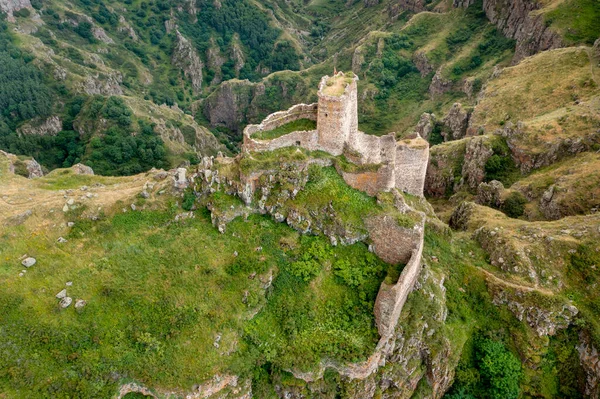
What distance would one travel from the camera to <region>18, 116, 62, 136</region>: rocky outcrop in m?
94.8

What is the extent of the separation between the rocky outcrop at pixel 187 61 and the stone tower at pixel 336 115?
142 m

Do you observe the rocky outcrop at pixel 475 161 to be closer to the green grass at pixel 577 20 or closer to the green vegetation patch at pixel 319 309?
the green vegetation patch at pixel 319 309

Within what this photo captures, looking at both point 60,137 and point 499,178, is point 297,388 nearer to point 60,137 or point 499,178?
point 499,178

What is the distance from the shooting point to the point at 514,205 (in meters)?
49.2

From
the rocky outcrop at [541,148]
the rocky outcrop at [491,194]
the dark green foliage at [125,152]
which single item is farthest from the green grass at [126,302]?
the dark green foliage at [125,152]

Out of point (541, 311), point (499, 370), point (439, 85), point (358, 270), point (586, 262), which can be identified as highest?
point (586, 262)

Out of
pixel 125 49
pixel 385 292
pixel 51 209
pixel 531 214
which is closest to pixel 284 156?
pixel 385 292

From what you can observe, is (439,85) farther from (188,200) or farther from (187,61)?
(187,61)

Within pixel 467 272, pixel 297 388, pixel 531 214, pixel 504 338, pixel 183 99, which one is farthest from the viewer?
pixel 183 99

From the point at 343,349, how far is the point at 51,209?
2432 centimetres

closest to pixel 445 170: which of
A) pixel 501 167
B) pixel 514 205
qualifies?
pixel 501 167

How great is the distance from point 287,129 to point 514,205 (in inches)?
1169

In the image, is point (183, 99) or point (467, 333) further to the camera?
point (183, 99)

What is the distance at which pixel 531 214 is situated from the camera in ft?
154
